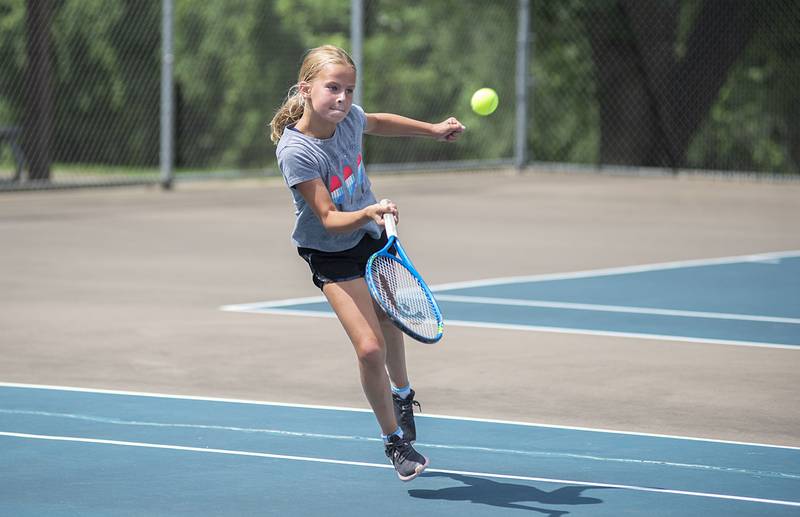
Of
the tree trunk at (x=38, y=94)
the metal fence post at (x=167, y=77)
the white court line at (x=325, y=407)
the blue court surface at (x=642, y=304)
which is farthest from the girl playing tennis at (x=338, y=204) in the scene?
the tree trunk at (x=38, y=94)

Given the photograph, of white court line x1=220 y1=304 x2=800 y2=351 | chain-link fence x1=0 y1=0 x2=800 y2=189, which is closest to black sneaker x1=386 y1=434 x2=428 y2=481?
white court line x1=220 y1=304 x2=800 y2=351

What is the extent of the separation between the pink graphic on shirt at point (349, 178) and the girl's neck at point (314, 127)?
142 mm

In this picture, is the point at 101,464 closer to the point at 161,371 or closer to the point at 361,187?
the point at 361,187

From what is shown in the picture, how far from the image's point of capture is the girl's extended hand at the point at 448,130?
6.34 meters

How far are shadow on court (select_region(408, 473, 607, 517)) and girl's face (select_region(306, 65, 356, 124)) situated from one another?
143cm

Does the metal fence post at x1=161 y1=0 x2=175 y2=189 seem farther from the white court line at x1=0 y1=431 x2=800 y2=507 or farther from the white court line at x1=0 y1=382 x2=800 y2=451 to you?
the white court line at x1=0 y1=431 x2=800 y2=507

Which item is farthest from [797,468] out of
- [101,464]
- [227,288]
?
[227,288]

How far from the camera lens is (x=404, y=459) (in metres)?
5.79

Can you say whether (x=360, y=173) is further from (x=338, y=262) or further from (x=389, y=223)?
(x=389, y=223)

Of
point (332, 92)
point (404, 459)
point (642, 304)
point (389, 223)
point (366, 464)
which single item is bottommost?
point (642, 304)

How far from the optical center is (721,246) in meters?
15.0

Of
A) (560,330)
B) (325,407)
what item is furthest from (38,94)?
(325,407)

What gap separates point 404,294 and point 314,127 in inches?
27.7

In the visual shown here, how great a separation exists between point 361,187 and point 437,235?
9354 mm
